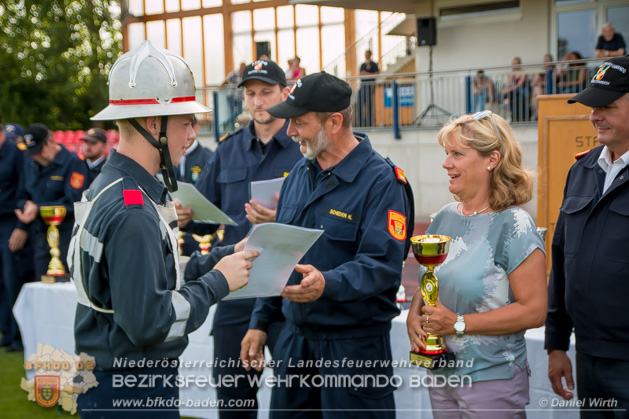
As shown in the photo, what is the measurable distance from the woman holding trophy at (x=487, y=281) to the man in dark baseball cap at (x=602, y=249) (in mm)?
235

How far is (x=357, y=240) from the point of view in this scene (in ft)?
9.21

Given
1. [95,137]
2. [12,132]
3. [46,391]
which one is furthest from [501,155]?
[12,132]

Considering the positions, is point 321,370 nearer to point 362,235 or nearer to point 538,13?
point 362,235

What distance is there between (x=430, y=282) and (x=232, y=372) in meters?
1.58

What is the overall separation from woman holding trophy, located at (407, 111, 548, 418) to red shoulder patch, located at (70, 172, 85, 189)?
182 inches

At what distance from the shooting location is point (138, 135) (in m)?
2.21

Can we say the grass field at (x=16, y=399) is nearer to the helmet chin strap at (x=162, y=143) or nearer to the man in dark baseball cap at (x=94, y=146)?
the man in dark baseball cap at (x=94, y=146)

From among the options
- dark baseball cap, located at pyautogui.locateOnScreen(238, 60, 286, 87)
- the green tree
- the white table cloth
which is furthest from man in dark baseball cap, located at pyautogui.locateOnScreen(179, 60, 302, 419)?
the green tree

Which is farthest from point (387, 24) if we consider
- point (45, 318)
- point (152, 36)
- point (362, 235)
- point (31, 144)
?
point (362, 235)

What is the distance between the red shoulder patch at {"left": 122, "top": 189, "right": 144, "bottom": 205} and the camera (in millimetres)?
2049

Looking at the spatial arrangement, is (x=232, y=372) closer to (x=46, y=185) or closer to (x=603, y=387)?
(x=603, y=387)

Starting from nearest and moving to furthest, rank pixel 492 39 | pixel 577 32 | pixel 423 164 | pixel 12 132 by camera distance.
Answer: pixel 12 132, pixel 423 164, pixel 577 32, pixel 492 39

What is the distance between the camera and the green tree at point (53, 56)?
2877 centimetres

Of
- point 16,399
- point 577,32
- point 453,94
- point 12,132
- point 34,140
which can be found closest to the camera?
point 16,399
